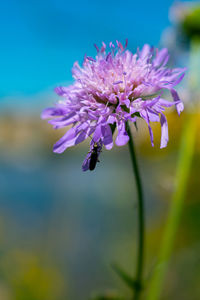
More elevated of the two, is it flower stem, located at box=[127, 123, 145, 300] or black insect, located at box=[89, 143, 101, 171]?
black insect, located at box=[89, 143, 101, 171]

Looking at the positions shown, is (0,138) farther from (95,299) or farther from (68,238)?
(95,299)

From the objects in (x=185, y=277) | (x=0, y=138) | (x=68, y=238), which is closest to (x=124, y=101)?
(x=185, y=277)

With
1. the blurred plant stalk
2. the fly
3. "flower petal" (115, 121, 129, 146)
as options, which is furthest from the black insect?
the blurred plant stalk

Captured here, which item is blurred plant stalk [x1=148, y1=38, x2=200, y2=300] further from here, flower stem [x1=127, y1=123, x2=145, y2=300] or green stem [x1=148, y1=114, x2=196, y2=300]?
flower stem [x1=127, y1=123, x2=145, y2=300]

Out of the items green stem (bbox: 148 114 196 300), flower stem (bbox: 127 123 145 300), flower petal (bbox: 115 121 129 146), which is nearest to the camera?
flower petal (bbox: 115 121 129 146)

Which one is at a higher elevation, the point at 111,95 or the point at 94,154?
the point at 111,95

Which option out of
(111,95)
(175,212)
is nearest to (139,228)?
(111,95)

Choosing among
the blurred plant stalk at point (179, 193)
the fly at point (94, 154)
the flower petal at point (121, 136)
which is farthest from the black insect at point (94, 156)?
the blurred plant stalk at point (179, 193)

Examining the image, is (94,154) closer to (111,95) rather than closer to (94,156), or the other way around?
(94,156)
